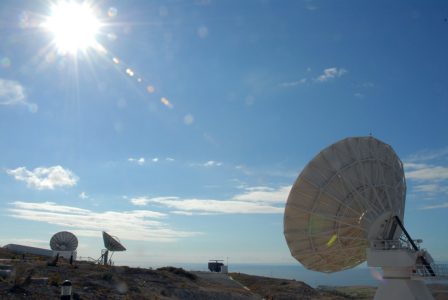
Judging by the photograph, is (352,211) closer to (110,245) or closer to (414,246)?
(414,246)

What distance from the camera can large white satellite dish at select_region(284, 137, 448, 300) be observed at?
24.3m

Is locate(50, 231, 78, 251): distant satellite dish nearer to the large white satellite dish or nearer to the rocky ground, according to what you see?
the rocky ground

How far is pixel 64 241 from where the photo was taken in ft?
177

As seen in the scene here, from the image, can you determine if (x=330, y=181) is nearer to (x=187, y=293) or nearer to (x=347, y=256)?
(x=347, y=256)

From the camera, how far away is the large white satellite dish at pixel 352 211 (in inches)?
957

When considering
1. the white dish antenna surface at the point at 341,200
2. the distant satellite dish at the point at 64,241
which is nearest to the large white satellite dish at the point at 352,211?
the white dish antenna surface at the point at 341,200

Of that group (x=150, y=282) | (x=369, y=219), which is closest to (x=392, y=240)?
(x=369, y=219)

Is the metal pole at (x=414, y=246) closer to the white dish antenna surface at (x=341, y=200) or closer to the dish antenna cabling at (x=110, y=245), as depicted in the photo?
the white dish antenna surface at (x=341, y=200)

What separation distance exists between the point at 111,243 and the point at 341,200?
29.6 metres

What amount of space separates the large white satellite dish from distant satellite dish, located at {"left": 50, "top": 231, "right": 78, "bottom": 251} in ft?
141

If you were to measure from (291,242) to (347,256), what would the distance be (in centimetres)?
551

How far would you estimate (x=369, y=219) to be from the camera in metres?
25.8

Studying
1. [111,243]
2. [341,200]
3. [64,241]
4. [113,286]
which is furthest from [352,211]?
[64,241]

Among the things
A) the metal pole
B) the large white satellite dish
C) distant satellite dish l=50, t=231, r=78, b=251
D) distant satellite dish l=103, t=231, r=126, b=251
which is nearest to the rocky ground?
distant satellite dish l=103, t=231, r=126, b=251
